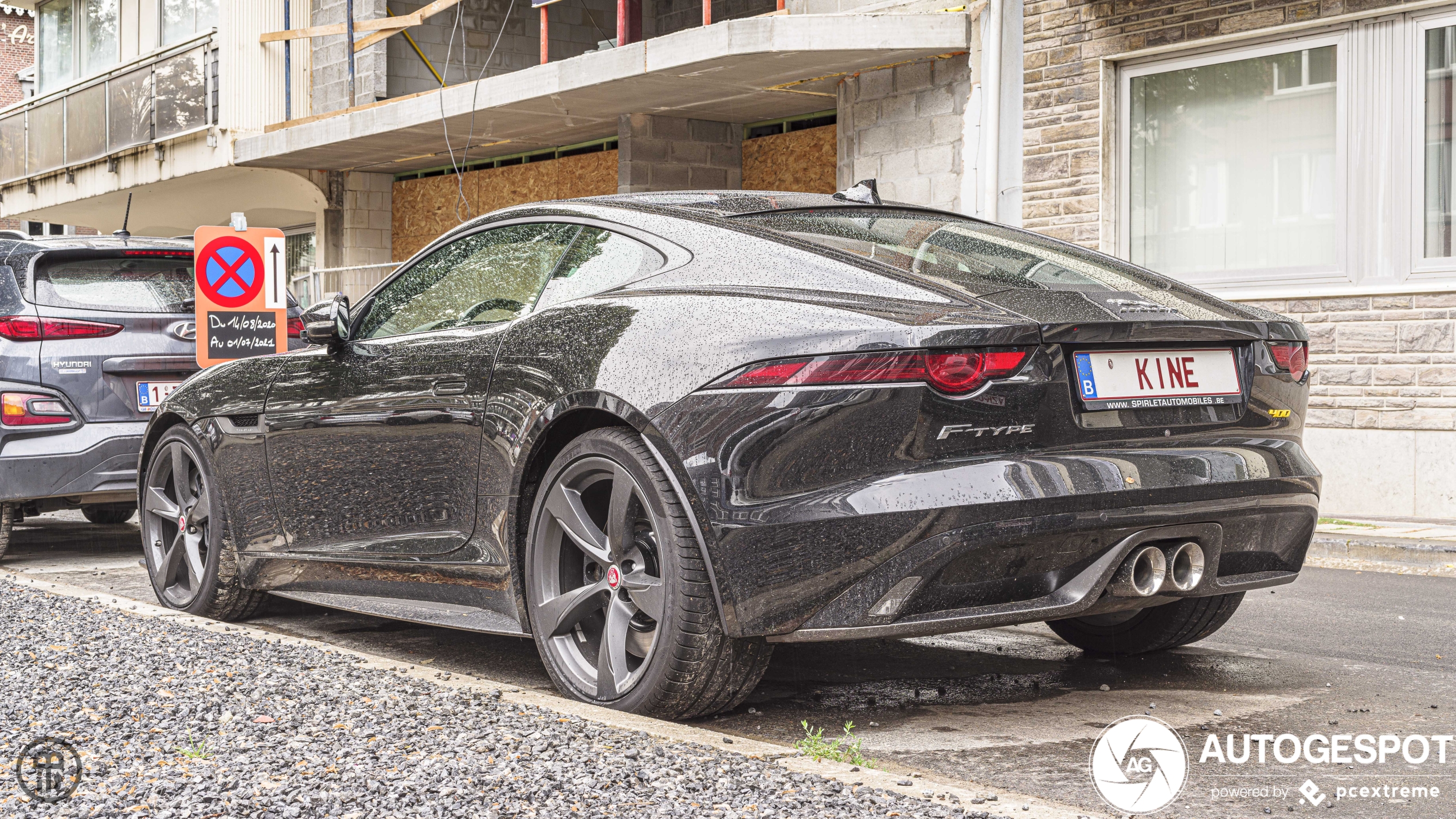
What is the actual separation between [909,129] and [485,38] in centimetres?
865

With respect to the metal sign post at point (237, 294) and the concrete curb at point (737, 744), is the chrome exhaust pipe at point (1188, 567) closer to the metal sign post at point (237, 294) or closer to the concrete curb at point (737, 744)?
the concrete curb at point (737, 744)

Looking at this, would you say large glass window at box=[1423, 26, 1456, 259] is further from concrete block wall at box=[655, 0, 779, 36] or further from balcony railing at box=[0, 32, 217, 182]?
balcony railing at box=[0, 32, 217, 182]

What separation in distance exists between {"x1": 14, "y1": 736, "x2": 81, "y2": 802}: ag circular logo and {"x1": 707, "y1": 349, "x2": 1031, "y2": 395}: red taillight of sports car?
66.6 inches

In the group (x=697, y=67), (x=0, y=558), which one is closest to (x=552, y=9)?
(x=697, y=67)

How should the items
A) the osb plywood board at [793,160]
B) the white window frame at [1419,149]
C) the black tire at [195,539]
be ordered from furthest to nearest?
the osb plywood board at [793,160], the white window frame at [1419,149], the black tire at [195,539]

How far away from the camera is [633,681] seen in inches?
148

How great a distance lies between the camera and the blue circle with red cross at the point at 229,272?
26.4 ft

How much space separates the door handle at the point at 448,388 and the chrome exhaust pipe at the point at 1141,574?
6.28 ft

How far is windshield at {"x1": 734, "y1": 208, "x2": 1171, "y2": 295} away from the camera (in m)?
3.82

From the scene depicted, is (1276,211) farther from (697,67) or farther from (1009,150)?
(697,67)

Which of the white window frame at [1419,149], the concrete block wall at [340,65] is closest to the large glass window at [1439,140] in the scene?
the white window frame at [1419,149]

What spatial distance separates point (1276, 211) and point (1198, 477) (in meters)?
7.50

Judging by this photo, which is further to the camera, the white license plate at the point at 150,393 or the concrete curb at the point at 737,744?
the white license plate at the point at 150,393

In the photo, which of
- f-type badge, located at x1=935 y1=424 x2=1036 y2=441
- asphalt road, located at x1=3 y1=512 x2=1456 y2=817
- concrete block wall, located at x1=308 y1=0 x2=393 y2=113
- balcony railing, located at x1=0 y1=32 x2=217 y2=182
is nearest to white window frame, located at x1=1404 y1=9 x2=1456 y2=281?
asphalt road, located at x1=3 y1=512 x2=1456 y2=817
